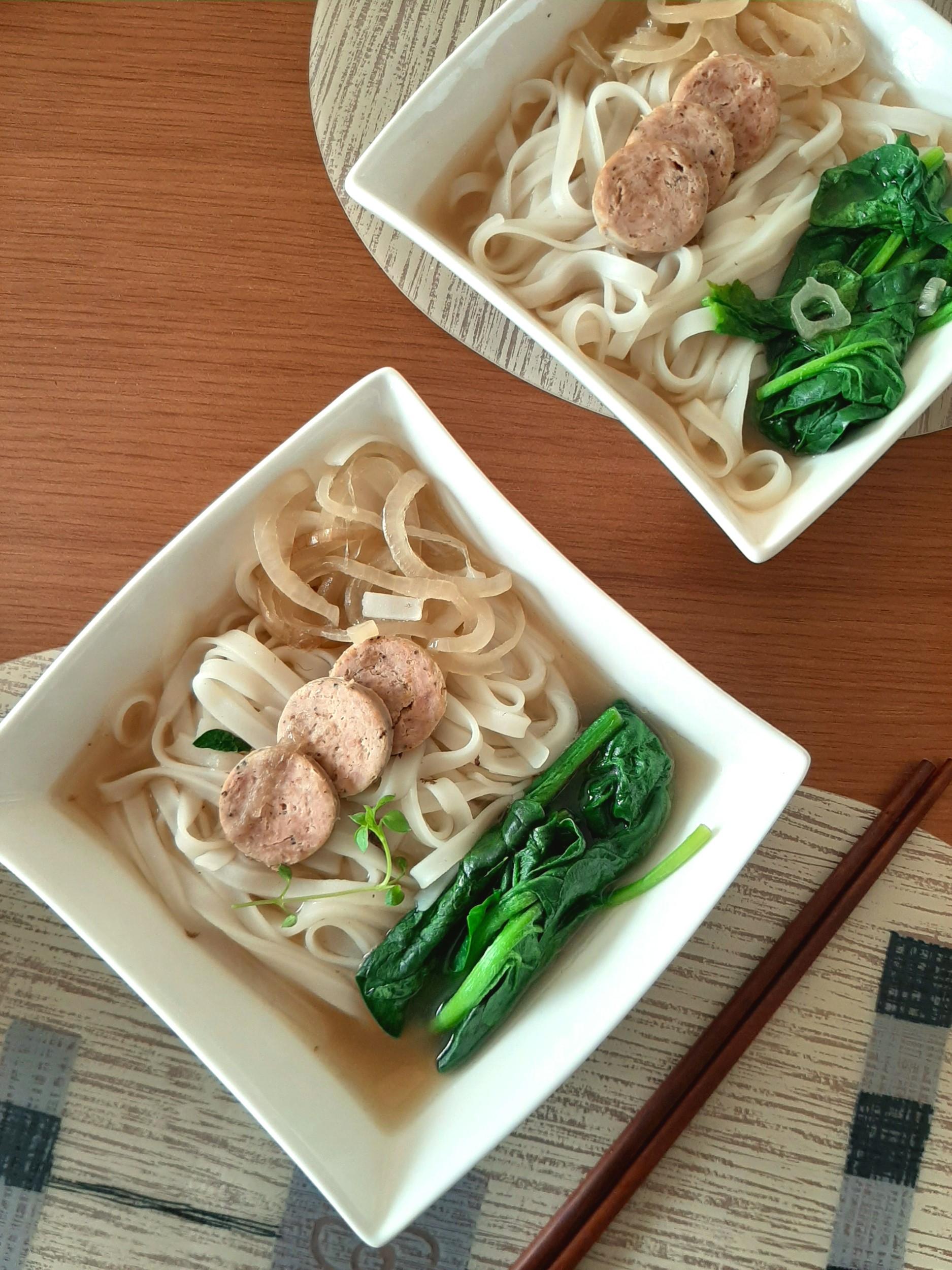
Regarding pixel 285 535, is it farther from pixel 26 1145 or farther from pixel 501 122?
pixel 26 1145

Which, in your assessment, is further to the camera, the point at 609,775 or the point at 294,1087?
the point at 609,775

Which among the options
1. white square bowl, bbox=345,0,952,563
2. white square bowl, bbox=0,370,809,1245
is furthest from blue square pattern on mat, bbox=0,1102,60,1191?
white square bowl, bbox=345,0,952,563

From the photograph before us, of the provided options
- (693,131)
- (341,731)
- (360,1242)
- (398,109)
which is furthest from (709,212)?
(360,1242)

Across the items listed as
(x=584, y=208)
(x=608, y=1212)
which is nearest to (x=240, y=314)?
(x=584, y=208)

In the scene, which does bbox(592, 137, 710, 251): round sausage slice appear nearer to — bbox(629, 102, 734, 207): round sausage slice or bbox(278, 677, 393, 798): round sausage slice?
bbox(629, 102, 734, 207): round sausage slice

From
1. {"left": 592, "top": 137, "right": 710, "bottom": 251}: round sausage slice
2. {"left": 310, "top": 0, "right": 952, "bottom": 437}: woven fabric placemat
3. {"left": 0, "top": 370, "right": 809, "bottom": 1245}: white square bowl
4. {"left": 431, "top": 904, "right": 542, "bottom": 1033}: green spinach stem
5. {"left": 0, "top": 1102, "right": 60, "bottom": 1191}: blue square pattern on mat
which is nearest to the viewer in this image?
{"left": 0, "top": 370, "right": 809, "bottom": 1245}: white square bowl

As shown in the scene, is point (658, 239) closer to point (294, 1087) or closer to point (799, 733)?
point (799, 733)
